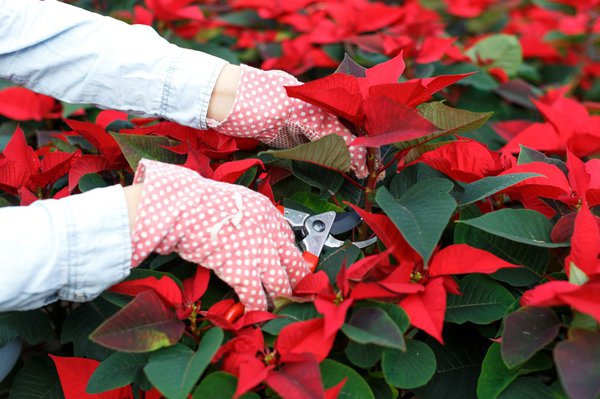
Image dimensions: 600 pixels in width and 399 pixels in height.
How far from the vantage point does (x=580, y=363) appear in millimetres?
660

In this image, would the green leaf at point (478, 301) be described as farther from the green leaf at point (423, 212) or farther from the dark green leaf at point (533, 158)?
the dark green leaf at point (533, 158)

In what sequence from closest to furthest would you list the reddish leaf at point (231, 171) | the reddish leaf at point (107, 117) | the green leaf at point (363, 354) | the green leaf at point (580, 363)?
the green leaf at point (580, 363) → the green leaf at point (363, 354) → the reddish leaf at point (231, 171) → the reddish leaf at point (107, 117)

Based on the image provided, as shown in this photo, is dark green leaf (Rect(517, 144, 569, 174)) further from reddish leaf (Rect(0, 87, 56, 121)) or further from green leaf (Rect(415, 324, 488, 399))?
reddish leaf (Rect(0, 87, 56, 121))

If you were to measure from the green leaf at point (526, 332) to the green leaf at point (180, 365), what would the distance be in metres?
0.31

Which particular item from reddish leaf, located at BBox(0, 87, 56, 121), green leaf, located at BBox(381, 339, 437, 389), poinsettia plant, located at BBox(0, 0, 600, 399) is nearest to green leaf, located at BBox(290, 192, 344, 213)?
poinsettia plant, located at BBox(0, 0, 600, 399)

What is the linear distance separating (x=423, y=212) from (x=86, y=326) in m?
0.48

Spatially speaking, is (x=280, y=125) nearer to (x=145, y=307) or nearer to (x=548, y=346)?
(x=145, y=307)

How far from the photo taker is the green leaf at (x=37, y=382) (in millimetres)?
934

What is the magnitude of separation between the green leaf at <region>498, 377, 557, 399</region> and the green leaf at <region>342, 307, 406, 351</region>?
15 centimetres

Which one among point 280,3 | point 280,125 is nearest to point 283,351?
point 280,125

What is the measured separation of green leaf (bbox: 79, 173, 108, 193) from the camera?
936 millimetres

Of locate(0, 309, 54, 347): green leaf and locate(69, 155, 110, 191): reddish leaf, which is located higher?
locate(69, 155, 110, 191): reddish leaf

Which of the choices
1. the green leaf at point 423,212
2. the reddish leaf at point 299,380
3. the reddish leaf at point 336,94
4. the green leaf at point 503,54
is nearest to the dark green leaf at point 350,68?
the reddish leaf at point 336,94

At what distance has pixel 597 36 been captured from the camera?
194 cm
